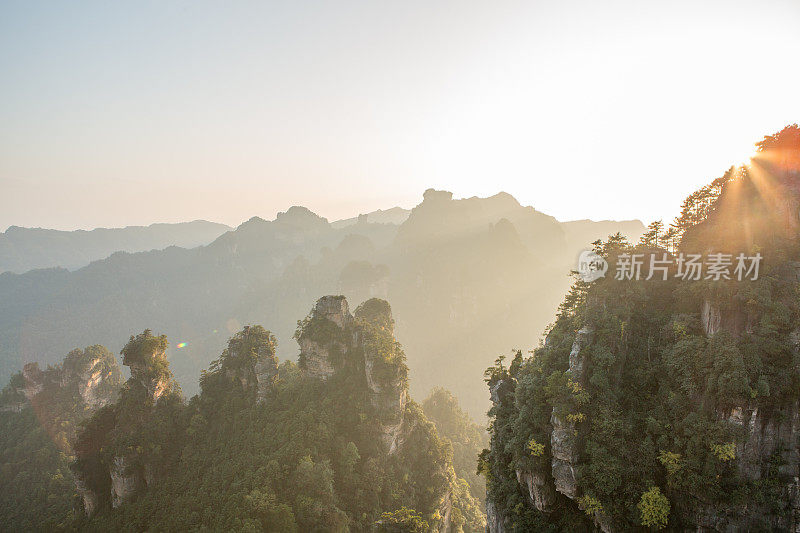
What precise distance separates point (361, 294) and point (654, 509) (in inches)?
3621

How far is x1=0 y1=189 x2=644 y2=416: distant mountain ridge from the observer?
93125 mm

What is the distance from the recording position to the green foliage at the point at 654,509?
45.0ft

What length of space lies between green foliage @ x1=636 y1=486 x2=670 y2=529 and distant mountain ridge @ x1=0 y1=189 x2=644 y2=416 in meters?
66.4

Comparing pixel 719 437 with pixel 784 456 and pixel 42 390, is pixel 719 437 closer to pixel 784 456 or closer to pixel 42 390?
pixel 784 456

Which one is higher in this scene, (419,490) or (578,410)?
(578,410)

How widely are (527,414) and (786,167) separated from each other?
72.3 feet

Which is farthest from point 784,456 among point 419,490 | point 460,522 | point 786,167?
point 460,522

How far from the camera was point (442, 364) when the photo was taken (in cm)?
8831

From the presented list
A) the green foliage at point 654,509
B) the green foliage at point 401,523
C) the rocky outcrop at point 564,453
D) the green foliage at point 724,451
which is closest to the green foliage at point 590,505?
the rocky outcrop at point 564,453

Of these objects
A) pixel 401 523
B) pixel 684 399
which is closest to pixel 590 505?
pixel 684 399

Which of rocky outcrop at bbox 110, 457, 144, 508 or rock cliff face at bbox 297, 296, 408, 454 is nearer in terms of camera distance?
rocky outcrop at bbox 110, 457, 144, 508

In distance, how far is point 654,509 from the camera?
13805mm

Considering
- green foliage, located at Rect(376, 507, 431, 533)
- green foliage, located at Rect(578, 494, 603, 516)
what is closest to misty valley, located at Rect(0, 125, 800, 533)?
green foliage, located at Rect(578, 494, 603, 516)

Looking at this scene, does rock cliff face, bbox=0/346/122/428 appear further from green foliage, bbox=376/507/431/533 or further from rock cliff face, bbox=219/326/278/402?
green foliage, bbox=376/507/431/533
